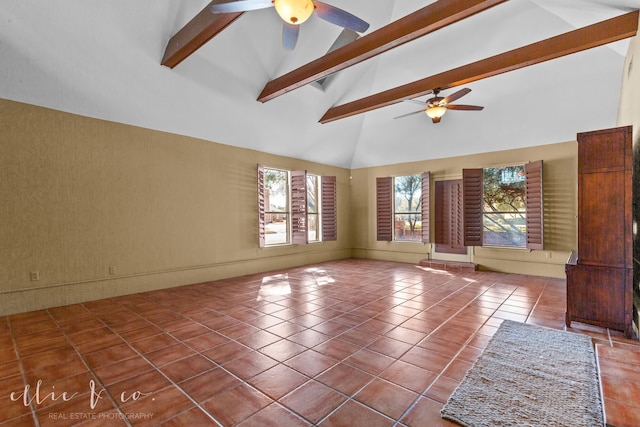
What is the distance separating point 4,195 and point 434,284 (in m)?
6.02

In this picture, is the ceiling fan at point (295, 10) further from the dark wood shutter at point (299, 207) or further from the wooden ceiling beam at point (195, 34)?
the dark wood shutter at point (299, 207)

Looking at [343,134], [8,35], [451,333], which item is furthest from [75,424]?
[343,134]

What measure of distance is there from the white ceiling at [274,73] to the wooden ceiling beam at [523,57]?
15cm

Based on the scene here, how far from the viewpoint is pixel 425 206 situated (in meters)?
7.06

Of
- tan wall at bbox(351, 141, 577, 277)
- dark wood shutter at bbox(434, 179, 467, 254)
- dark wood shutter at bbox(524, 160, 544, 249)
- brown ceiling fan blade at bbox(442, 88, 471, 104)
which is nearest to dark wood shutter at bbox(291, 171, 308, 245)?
tan wall at bbox(351, 141, 577, 277)

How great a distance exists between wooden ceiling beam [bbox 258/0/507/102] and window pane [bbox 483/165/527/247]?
4184 millimetres

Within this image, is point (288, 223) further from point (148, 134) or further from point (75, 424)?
point (75, 424)

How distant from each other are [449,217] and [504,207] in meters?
1.09

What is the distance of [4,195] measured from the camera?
3.58m

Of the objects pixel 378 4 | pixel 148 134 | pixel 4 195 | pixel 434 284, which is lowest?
pixel 434 284

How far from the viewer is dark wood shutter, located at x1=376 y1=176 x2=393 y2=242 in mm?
7758

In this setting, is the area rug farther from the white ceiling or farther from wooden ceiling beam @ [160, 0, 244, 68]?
wooden ceiling beam @ [160, 0, 244, 68]

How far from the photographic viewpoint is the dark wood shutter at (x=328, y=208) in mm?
7629

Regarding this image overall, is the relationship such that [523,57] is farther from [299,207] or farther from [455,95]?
[299,207]
